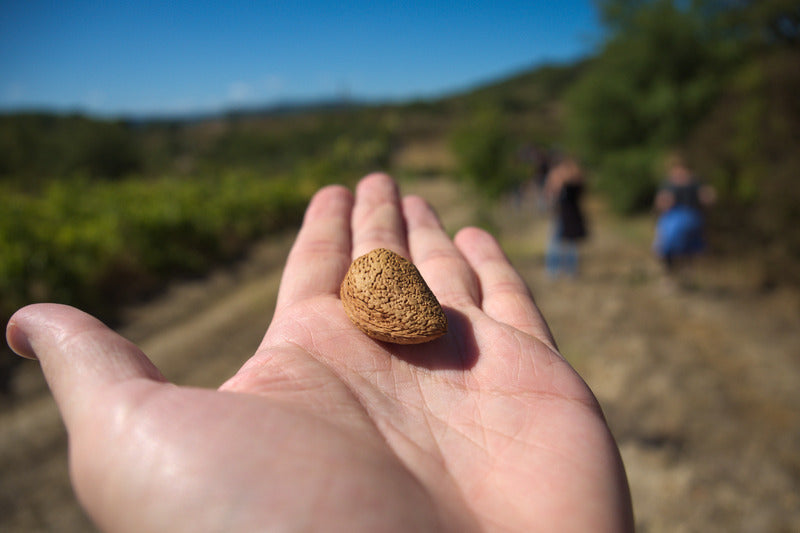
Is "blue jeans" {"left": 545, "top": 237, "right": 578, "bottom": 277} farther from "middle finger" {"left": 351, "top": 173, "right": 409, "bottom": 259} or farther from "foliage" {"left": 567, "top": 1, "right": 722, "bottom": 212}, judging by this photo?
A: "foliage" {"left": 567, "top": 1, "right": 722, "bottom": 212}

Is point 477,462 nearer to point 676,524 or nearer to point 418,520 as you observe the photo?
point 418,520

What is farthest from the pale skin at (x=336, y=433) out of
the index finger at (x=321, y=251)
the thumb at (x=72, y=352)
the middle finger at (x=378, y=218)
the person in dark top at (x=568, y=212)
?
the person in dark top at (x=568, y=212)

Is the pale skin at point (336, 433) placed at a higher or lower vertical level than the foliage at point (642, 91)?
lower

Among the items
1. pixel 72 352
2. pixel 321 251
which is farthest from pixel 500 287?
pixel 72 352

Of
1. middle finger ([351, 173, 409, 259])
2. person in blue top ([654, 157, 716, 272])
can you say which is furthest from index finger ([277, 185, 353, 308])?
person in blue top ([654, 157, 716, 272])

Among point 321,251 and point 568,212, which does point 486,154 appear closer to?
point 568,212

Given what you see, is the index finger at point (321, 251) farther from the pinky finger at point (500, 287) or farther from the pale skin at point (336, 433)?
the pinky finger at point (500, 287)
